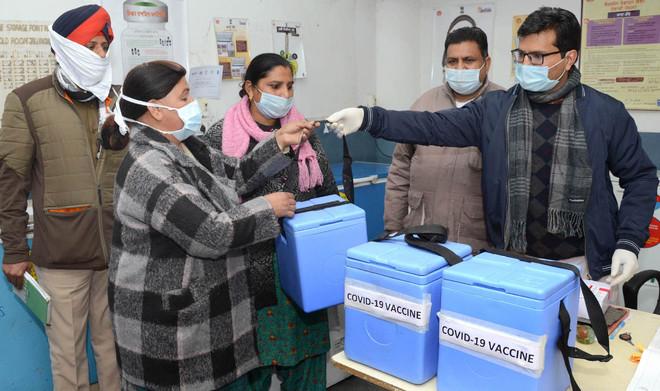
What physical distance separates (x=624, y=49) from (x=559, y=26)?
1877 mm

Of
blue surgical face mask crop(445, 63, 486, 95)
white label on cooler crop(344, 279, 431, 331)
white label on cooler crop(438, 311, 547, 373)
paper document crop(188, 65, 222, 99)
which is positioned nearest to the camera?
white label on cooler crop(438, 311, 547, 373)

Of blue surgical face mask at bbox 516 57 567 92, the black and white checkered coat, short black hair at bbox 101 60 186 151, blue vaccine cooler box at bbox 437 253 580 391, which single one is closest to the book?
the black and white checkered coat

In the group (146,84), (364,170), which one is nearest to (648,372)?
(146,84)

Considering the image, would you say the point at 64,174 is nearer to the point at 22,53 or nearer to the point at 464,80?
the point at 22,53

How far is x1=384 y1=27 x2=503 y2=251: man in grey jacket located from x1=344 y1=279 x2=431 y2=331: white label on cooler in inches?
38.6

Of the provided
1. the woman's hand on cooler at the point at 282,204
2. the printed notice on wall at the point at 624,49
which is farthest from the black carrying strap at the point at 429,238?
the printed notice on wall at the point at 624,49

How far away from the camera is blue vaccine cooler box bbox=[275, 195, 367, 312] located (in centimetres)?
154

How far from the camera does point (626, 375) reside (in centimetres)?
130

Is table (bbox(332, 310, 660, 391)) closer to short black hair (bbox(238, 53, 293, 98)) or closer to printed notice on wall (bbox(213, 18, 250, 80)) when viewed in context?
short black hair (bbox(238, 53, 293, 98))

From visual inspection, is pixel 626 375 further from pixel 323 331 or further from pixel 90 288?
pixel 90 288

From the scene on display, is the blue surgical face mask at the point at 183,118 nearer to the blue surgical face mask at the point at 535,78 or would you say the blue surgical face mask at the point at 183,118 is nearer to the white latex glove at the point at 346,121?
the white latex glove at the point at 346,121

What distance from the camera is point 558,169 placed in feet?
5.56

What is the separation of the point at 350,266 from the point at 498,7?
10.1 feet

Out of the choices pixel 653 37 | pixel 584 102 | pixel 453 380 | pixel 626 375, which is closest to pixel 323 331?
pixel 453 380
